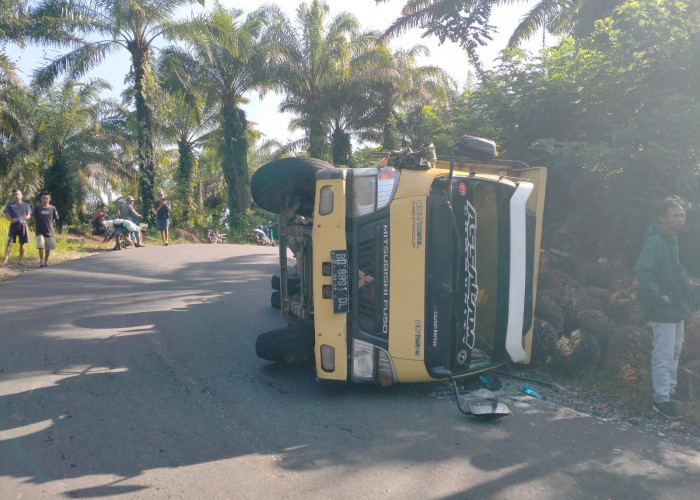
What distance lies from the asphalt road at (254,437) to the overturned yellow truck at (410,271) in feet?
1.59

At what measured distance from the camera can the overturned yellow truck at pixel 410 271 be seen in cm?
507

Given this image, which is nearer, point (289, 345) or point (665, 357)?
point (665, 357)

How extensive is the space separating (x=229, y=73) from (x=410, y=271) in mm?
21763

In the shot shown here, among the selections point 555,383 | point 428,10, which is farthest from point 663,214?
point 428,10

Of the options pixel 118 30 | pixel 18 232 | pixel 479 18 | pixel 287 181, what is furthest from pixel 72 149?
pixel 287 181

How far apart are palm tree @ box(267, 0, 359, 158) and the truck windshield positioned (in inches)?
766

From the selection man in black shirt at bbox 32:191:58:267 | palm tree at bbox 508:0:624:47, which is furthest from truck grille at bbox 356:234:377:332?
palm tree at bbox 508:0:624:47

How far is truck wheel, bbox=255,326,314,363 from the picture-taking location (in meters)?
5.84

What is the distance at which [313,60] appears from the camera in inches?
947

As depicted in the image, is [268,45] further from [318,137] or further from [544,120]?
[544,120]

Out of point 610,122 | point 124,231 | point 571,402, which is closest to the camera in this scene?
point 571,402

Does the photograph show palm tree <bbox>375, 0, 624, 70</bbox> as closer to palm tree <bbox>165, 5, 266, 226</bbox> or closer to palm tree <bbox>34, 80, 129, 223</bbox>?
palm tree <bbox>165, 5, 266, 226</bbox>

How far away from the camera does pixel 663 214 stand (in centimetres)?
536

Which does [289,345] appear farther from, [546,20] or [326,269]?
[546,20]
